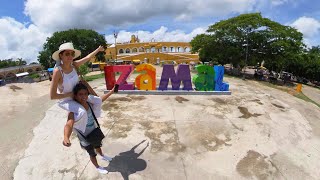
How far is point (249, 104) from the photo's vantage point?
1259 centimetres

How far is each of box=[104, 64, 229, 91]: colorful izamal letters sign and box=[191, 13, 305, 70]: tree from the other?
1690cm

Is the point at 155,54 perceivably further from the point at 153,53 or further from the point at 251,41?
the point at 251,41

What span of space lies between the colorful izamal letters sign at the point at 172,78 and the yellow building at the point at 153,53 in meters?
44.7

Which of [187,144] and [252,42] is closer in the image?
[187,144]

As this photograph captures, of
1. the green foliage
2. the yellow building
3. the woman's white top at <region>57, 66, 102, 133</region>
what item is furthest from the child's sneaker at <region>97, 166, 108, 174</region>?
the yellow building

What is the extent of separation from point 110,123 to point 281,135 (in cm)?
621

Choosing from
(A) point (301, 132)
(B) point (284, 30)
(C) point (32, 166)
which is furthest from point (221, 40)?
(C) point (32, 166)

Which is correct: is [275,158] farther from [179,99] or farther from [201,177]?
[179,99]

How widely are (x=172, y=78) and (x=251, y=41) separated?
20.7 meters

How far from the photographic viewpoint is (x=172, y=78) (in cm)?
1451

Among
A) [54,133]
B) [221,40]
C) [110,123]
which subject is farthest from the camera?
[221,40]

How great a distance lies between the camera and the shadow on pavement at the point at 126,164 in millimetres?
6203

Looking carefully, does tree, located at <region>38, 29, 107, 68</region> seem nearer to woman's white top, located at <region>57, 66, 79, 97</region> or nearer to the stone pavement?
the stone pavement

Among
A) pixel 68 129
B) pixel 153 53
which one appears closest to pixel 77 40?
pixel 153 53
